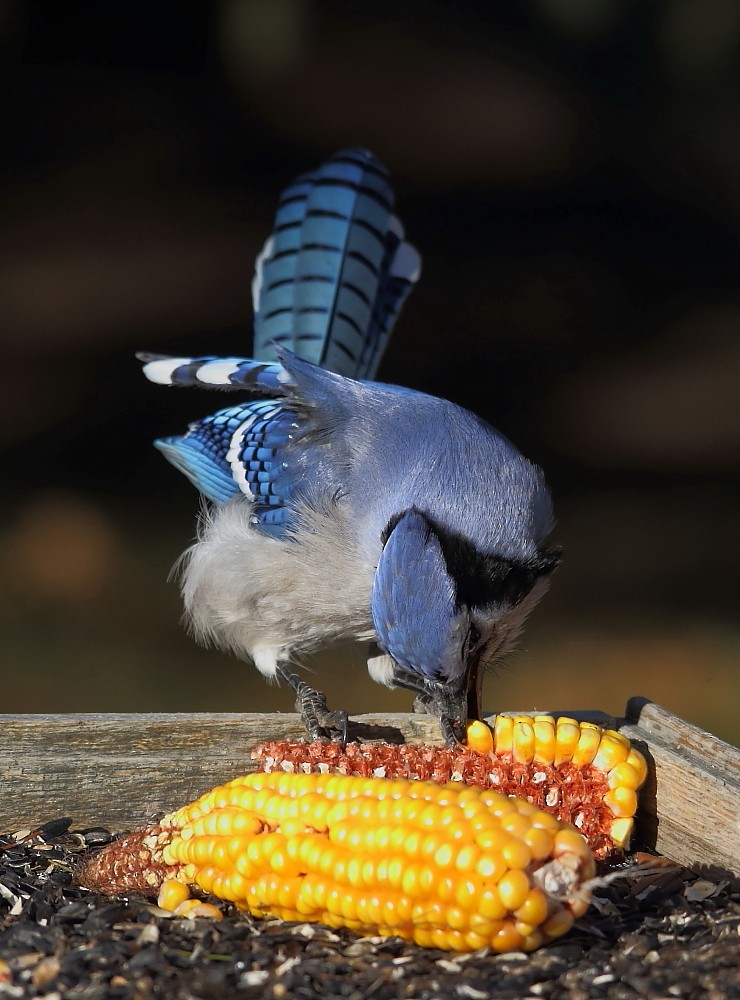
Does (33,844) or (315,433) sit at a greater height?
(315,433)

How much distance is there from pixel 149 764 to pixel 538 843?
2.73 feet

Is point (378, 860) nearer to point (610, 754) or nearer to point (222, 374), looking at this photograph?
point (610, 754)

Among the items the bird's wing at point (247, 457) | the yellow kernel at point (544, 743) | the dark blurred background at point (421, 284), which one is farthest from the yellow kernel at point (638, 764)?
the dark blurred background at point (421, 284)

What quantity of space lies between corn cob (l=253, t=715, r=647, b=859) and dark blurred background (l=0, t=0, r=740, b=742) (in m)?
2.21

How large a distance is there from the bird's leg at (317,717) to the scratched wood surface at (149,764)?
0.09m

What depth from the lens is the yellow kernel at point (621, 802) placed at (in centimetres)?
179

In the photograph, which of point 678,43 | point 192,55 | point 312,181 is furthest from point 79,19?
point 678,43

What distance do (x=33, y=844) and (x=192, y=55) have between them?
2.57 meters

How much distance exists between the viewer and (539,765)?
1.86m

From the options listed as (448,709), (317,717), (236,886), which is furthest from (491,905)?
(317,717)

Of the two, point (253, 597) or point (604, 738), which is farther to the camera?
point (253, 597)

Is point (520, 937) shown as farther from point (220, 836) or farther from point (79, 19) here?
point (79, 19)

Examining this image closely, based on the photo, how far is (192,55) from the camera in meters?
3.62

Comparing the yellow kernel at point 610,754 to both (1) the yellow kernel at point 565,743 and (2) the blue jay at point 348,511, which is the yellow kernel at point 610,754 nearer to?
(1) the yellow kernel at point 565,743
